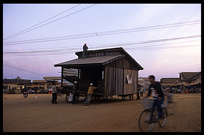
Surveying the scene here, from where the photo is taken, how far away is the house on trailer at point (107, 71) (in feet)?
48.3

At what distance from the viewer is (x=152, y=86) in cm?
636

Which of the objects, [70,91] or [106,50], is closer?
[70,91]

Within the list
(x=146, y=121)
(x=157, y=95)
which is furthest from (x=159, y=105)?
(x=146, y=121)

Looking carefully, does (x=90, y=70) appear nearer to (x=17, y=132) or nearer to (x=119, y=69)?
(x=119, y=69)

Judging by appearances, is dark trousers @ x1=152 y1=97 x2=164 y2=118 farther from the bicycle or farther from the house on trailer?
the house on trailer

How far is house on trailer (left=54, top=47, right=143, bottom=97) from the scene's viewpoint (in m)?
14.7

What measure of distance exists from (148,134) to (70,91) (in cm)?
1100

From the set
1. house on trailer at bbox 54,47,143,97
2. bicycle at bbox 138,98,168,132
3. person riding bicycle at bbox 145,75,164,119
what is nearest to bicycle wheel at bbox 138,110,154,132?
bicycle at bbox 138,98,168,132

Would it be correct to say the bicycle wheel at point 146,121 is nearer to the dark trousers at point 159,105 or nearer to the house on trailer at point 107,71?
the dark trousers at point 159,105

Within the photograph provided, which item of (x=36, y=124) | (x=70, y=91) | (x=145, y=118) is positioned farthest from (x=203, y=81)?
(x=70, y=91)

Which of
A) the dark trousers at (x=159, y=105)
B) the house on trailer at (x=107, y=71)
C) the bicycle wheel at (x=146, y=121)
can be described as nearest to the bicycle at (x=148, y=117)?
the bicycle wheel at (x=146, y=121)

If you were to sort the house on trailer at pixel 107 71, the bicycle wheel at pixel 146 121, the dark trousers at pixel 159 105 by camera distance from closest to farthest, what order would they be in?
the bicycle wheel at pixel 146 121
the dark trousers at pixel 159 105
the house on trailer at pixel 107 71

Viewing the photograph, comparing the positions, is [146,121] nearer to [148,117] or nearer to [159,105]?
[148,117]

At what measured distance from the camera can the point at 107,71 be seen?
14.7 m
